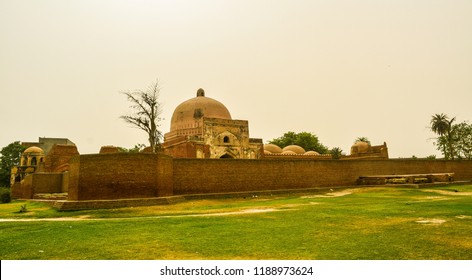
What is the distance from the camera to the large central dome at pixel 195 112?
110 feet

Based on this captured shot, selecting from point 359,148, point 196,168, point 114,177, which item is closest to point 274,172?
point 196,168

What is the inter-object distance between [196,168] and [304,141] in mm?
43231

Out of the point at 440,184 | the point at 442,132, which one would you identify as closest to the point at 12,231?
the point at 440,184

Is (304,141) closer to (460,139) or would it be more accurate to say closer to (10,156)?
(460,139)

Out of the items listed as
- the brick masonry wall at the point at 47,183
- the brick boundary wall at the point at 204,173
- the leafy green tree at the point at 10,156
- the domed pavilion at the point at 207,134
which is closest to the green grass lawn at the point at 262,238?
the brick boundary wall at the point at 204,173

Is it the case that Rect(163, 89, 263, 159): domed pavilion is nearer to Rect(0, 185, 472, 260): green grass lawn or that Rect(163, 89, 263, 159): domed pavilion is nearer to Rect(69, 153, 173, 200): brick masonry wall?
Rect(69, 153, 173, 200): brick masonry wall

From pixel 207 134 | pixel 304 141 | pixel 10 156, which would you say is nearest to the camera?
pixel 207 134

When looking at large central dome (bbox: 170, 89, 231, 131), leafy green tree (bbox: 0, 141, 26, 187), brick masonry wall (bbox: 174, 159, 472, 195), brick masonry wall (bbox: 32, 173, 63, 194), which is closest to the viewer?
brick masonry wall (bbox: 174, 159, 472, 195)

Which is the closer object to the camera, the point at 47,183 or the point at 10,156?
the point at 47,183

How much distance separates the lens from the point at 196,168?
18.7 meters

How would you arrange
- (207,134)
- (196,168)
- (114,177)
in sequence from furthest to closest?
(207,134), (196,168), (114,177)

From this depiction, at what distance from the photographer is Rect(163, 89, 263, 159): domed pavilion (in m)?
28.9

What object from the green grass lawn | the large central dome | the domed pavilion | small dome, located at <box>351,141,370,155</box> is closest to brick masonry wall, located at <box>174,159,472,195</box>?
the domed pavilion

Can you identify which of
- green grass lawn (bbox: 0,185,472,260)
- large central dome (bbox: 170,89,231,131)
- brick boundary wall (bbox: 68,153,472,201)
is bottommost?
green grass lawn (bbox: 0,185,472,260)
